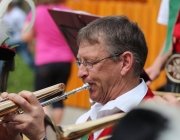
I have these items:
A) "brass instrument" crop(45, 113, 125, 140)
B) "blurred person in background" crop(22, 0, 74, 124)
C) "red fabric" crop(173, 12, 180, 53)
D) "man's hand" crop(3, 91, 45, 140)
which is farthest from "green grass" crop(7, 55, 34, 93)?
"brass instrument" crop(45, 113, 125, 140)

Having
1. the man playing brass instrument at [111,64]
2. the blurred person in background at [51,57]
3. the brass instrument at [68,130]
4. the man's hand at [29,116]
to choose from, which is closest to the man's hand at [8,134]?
the man playing brass instrument at [111,64]

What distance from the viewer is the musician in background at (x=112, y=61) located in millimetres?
2598

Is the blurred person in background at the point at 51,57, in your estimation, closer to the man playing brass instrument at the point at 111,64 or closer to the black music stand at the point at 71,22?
the black music stand at the point at 71,22

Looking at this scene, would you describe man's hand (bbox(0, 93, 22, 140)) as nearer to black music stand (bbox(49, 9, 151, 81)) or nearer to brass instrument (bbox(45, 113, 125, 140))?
brass instrument (bbox(45, 113, 125, 140))

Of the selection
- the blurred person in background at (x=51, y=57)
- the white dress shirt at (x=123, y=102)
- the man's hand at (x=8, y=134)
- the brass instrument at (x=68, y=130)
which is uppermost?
the brass instrument at (x=68, y=130)

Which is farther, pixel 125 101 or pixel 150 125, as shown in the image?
pixel 125 101

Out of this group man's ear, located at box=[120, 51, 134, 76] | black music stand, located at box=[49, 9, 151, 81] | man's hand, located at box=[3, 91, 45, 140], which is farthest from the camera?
black music stand, located at box=[49, 9, 151, 81]

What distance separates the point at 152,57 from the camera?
668cm

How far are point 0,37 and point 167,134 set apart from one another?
1797 millimetres

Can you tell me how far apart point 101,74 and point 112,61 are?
3.2 inches

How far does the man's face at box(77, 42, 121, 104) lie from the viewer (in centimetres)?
263

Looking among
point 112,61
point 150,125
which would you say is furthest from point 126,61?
point 150,125

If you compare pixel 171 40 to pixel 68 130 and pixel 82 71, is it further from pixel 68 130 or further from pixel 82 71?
pixel 68 130

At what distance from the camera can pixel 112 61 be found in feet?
8.63
